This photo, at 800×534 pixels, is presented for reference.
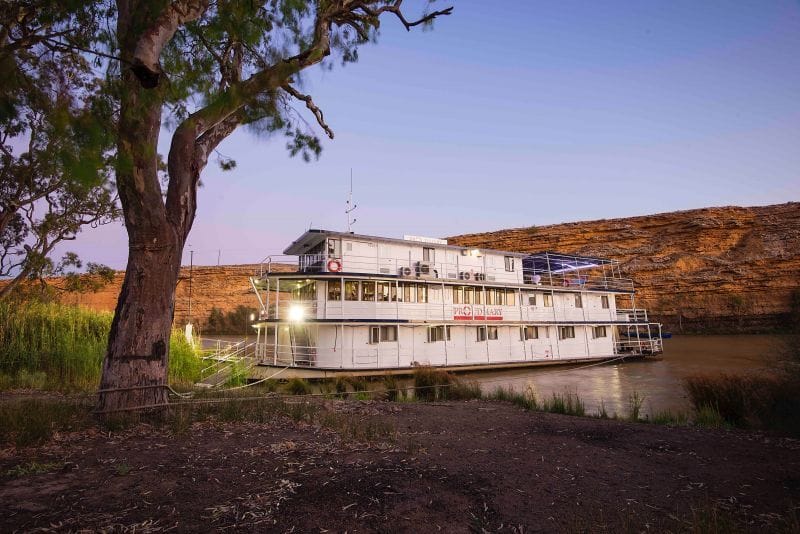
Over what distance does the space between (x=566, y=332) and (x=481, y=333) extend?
7317 mm

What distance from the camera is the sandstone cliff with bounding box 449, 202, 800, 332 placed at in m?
41.6

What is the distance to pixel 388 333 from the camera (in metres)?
20.9

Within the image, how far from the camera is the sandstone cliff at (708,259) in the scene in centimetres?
4156

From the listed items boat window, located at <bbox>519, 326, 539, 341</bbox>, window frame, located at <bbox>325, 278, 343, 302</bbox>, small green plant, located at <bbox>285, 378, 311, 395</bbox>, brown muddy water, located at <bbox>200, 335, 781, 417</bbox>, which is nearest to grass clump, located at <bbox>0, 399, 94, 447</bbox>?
small green plant, located at <bbox>285, 378, 311, 395</bbox>

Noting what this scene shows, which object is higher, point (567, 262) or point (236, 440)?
point (567, 262)

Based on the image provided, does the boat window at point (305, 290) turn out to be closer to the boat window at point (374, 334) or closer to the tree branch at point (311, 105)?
the boat window at point (374, 334)

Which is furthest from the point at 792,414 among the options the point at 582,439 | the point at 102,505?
the point at 102,505

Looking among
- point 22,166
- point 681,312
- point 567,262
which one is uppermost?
point 22,166

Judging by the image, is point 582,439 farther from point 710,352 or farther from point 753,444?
point 710,352

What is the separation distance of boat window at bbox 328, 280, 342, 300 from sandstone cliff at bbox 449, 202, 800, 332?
41.7 metres

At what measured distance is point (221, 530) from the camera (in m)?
3.25

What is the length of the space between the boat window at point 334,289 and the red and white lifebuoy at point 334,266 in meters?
0.77

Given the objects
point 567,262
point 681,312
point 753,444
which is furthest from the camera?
point 681,312

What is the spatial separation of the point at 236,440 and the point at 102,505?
90.0 inches
